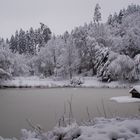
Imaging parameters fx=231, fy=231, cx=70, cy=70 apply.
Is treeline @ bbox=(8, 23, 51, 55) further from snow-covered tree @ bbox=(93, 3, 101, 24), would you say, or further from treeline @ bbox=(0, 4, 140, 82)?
snow-covered tree @ bbox=(93, 3, 101, 24)

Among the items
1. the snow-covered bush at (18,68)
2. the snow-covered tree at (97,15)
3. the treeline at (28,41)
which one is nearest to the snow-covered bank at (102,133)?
the snow-covered bush at (18,68)

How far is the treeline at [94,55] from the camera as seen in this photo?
25.3 metres

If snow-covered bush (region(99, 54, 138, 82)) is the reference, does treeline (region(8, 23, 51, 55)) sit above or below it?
above

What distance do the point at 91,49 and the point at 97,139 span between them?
30400mm

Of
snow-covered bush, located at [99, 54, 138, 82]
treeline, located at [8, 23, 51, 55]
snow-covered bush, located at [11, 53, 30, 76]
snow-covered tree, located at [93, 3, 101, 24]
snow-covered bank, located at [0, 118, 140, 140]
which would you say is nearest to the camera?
snow-covered bank, located at [0, 118, 140, 140]

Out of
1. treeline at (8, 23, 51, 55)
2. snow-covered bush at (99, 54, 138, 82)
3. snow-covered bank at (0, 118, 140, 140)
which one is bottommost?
snow-covered bank at (0, 118, 140, 140)

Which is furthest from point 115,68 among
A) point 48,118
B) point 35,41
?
point 35,41

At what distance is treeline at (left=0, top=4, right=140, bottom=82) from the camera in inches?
997

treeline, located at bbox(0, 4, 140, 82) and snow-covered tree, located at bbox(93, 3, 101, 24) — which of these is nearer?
treeline, located at bbox(0, 4, 140, 82)

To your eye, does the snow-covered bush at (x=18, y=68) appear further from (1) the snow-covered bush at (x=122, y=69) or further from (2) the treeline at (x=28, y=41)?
(2) the treeline at (x=28, y=41)

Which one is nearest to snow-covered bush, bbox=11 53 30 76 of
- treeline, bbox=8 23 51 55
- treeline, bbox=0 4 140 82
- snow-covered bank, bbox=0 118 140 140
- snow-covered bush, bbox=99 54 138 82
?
treeline, bbox=0 4 140 82

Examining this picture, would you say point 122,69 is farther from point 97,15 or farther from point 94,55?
point 97,15

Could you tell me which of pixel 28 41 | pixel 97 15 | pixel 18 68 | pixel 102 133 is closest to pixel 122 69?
pixel 18 68

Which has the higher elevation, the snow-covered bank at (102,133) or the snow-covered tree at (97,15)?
the snow-covered tree at (97,15)
